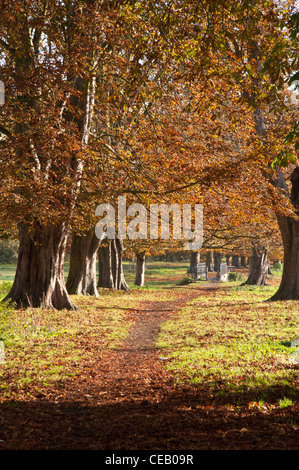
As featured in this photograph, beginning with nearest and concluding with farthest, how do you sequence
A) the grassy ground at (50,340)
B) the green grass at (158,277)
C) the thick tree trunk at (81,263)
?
the grassy ground at (50,340), the thick tree trunk at (81,263), the green grass at (158,277)

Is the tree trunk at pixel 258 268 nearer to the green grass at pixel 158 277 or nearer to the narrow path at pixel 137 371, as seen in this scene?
the green grass at pixel 158 277

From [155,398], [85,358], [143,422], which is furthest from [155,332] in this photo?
[143,422]

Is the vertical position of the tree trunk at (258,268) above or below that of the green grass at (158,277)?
above

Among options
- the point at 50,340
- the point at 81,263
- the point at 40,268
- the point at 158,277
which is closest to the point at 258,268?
the point at 81,263

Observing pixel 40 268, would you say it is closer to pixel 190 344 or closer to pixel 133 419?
pixel 190 344

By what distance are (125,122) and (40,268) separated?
564 centimetres

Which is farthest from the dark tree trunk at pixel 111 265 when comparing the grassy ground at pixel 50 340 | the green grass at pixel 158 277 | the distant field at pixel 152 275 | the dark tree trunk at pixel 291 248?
the dark tree trunk at pixel 291 248

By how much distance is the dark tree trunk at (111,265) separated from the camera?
24906 mm

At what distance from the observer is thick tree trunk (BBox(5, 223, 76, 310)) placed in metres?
13.7

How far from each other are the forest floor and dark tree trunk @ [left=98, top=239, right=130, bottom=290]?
1688cm

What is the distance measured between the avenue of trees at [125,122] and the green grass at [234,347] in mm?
3307

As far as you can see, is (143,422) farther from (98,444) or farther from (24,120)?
Result: (24,120)

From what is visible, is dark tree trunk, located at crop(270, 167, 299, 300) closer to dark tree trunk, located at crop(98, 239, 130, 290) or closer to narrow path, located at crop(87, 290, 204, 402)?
narrow path, located at crop(87, 290, 204, 402)
